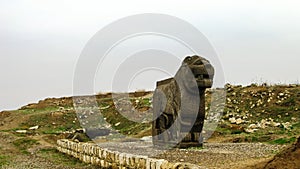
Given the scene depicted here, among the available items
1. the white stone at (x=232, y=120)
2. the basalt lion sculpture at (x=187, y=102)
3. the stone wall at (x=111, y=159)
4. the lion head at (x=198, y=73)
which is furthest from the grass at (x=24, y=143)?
the white stone at (x=232, y=120)

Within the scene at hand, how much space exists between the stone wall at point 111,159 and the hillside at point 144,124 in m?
0.39

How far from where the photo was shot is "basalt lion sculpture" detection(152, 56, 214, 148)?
15938 mm

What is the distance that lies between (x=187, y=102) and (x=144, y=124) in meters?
14.4

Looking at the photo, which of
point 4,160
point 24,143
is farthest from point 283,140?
point 24,143

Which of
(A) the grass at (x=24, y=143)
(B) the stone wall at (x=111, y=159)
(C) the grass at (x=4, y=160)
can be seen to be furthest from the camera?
(A) the grass at (x=24, y=143)

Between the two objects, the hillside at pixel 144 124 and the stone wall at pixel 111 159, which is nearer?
the stone wall at pixel 111 159

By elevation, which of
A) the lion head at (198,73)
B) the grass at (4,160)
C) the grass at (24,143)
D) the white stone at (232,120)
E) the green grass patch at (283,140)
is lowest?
the grass at (4,160)

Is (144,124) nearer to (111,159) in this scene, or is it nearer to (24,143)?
(24,143)

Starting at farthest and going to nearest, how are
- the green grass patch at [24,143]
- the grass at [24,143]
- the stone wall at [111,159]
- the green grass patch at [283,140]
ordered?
the green grass patch at [24,143]
the grass at [24,143]
the green grass patch at [283,140]
the stone wall at [111,159]

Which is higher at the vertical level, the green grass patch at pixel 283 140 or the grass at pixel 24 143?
the green grass patch at pixel 283 140

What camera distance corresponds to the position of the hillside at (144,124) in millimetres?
20109

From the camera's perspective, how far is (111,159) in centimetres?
1305

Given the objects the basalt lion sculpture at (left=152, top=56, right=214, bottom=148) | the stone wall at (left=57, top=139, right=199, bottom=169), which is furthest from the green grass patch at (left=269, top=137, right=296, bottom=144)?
the stone wall at (left=57, top=139, right=199, bottom=169)

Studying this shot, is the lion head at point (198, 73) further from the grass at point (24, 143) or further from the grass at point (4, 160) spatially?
the grass at point (24, 143)
